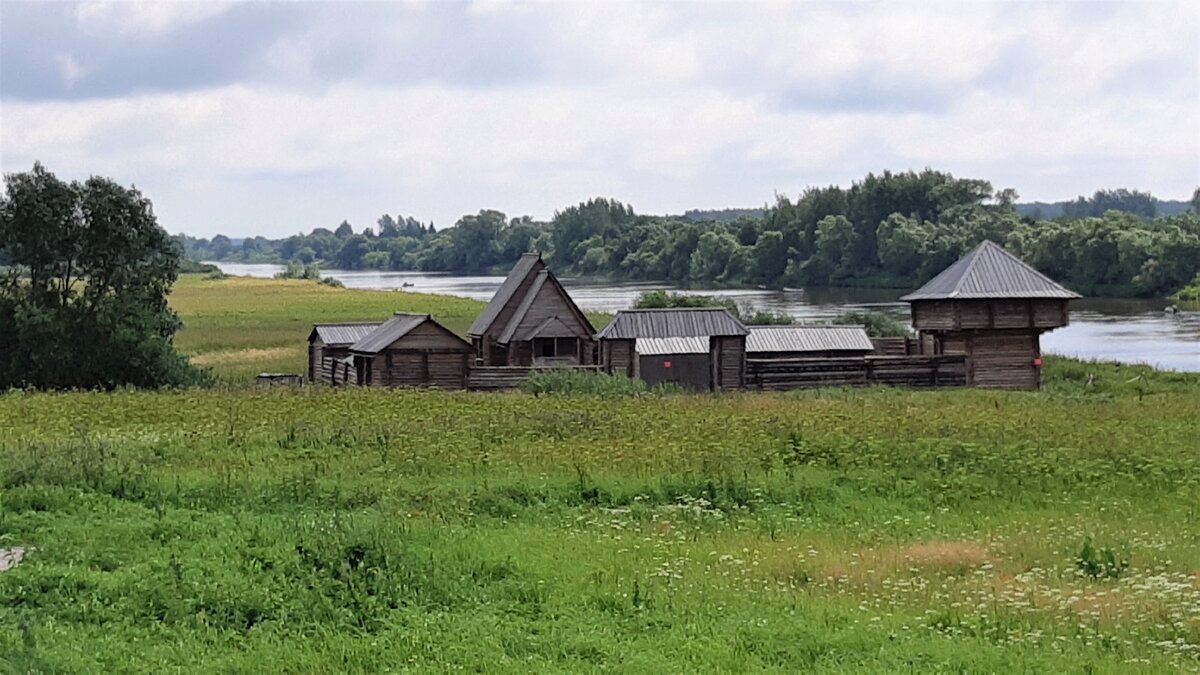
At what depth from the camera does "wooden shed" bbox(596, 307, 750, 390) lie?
38.9 m

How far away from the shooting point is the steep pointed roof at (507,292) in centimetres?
4284

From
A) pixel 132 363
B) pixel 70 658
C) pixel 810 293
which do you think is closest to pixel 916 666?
pixel 70 658

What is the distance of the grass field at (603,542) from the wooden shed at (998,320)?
13565mm

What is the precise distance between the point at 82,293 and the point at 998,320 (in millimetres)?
27108

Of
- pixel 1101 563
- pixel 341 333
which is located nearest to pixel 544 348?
pixel 341 333

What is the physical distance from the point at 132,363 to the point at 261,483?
2274 cm

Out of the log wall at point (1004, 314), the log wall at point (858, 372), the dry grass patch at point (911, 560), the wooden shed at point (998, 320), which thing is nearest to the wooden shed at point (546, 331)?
the log wall at point (858, 372)

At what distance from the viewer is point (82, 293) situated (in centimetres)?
3847

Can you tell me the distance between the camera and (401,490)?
16.4 m

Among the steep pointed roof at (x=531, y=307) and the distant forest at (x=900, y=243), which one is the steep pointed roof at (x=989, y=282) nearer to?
the steep pointed roof at (x=531, y=307)

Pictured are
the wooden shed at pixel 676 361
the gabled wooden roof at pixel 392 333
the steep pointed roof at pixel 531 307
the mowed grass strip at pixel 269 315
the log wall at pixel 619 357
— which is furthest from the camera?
the mowed grass strip at pixel 269 315

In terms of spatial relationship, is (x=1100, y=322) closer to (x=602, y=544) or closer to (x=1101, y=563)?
(x=1101, y=563)

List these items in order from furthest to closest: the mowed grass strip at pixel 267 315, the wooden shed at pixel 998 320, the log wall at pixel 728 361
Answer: the mowed grass strip at pixel 267 315
the wooden shed at pixel 998 320
the log wall at pixel 728 361

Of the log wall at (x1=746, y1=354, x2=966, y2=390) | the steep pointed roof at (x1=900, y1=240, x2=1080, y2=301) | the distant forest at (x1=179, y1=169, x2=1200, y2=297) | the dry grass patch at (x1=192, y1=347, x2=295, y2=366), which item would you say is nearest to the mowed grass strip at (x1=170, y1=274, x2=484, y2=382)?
the dry grass patch at (x1=192, y1=347, x2=295, y2=366)
